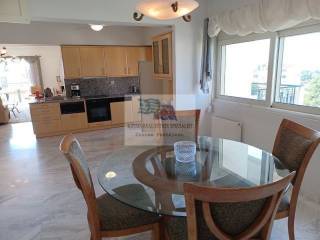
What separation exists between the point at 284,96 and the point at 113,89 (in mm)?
4480

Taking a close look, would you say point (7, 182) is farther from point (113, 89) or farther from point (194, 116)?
point (113, 89)

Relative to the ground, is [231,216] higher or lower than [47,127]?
higher

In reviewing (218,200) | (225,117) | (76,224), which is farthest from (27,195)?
(225,117)

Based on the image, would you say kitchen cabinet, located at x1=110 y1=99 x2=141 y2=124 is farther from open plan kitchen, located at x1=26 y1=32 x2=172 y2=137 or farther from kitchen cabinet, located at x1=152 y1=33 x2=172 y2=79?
kitchen cabinet, located at x1=152 y1=33 x2=172 y2=79

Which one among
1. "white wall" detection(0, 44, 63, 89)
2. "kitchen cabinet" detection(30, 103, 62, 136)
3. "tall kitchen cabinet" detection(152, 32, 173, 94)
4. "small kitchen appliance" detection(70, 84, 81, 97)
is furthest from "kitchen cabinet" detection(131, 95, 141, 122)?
"white wall" detection(0, 44, 63, 89)

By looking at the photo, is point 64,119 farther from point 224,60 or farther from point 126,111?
point 224,60

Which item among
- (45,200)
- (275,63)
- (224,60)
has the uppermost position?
(224,60)

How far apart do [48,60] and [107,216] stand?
31.4 ft

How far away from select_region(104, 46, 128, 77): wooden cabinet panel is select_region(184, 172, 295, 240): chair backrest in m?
5.22

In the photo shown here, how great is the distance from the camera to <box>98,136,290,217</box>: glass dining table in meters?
1.36

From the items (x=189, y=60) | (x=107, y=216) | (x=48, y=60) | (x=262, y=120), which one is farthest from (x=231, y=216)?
(x=48, y=60)

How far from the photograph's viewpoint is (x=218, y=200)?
0.88m

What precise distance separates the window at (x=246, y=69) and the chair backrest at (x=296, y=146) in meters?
1.21

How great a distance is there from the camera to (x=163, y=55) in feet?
11.8
